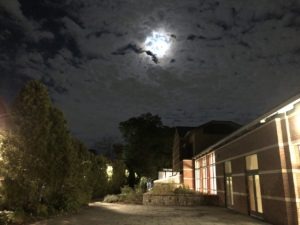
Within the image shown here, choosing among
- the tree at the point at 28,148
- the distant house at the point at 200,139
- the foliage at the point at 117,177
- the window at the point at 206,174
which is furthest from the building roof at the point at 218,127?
the tree at the point at 28,148

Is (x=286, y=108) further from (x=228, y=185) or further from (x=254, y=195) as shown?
(x=228, y=185)

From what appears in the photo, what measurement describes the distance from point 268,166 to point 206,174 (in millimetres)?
13466

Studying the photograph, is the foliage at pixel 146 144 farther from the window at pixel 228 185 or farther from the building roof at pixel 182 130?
the window at pixel 228 185

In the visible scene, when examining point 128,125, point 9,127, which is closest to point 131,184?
point 128,125

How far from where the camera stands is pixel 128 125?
46906mm

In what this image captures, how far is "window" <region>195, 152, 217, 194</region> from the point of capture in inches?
884

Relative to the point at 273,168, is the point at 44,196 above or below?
below

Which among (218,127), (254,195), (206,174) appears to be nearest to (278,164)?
(254,195)

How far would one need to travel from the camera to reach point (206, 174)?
81.8ft

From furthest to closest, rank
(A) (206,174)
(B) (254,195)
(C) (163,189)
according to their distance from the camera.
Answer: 1. (A) (206,174)
2. (C) (163,189)
3. (B) (254,195)

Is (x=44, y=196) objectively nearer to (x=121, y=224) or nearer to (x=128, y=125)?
(x=121, y=224)

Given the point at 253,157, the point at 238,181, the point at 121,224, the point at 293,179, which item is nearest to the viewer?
the point at 293,179

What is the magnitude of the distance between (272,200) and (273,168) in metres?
1.29

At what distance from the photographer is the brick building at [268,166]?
1023 centimetres
